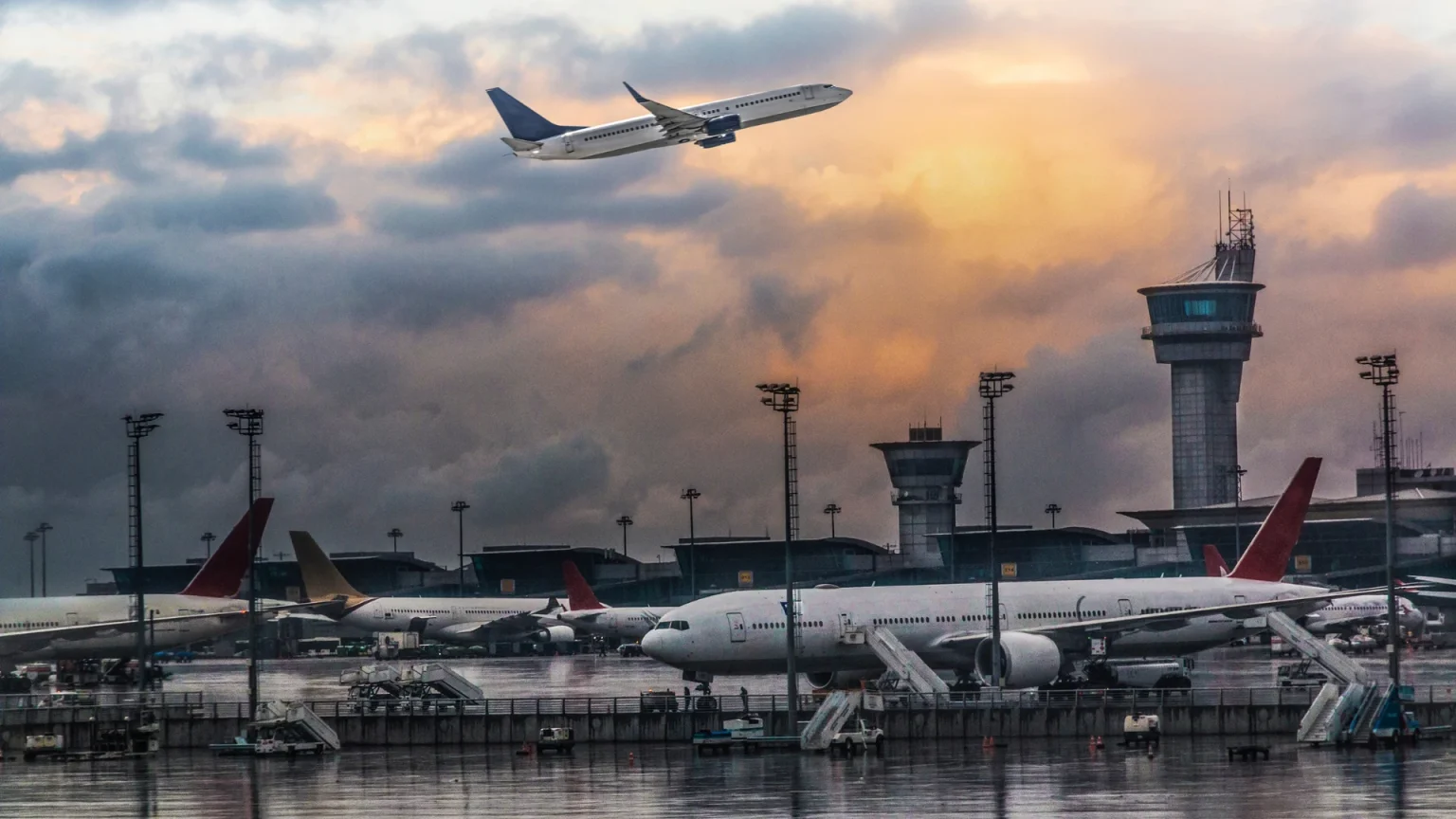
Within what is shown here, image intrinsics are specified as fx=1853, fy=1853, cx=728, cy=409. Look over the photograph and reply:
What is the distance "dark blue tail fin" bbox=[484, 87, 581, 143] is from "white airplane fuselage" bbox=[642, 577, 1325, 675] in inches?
1459

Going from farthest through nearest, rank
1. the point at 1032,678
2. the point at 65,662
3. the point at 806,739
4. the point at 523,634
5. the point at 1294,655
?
the point at 523,634, the point at 65,662, the point at 1294,655, the point at 1032,678, the point at 806,739

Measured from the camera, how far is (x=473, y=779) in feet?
173

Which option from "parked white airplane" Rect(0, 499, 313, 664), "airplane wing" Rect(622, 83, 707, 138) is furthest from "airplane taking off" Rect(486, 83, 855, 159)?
"parked white airplane" Rect(0, 499, 313, 664)

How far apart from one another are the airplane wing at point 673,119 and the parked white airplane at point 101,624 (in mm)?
29608

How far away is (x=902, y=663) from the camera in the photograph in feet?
230

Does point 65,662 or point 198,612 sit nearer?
point 198,612

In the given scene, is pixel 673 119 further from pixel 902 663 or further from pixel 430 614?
pixel 430 614

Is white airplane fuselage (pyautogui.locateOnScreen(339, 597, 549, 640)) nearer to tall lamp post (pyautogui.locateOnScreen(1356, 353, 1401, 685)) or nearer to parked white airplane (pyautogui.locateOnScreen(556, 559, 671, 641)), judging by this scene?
parked white airplane (pyautogui.locateOnScreen(556, 559, 671, 641))

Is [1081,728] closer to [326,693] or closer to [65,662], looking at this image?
[326,693]

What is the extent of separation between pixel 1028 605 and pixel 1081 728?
A: 1333 centimetres

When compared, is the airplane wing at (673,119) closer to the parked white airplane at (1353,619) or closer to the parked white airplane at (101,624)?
the parked white airplane at (101,624)

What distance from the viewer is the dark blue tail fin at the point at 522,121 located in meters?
102

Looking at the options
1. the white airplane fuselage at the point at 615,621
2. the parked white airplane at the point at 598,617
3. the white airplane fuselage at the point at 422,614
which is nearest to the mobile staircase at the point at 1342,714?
the parked white airplane at the point at 598,617

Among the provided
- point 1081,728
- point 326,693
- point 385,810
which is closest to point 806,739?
point 1081,728
